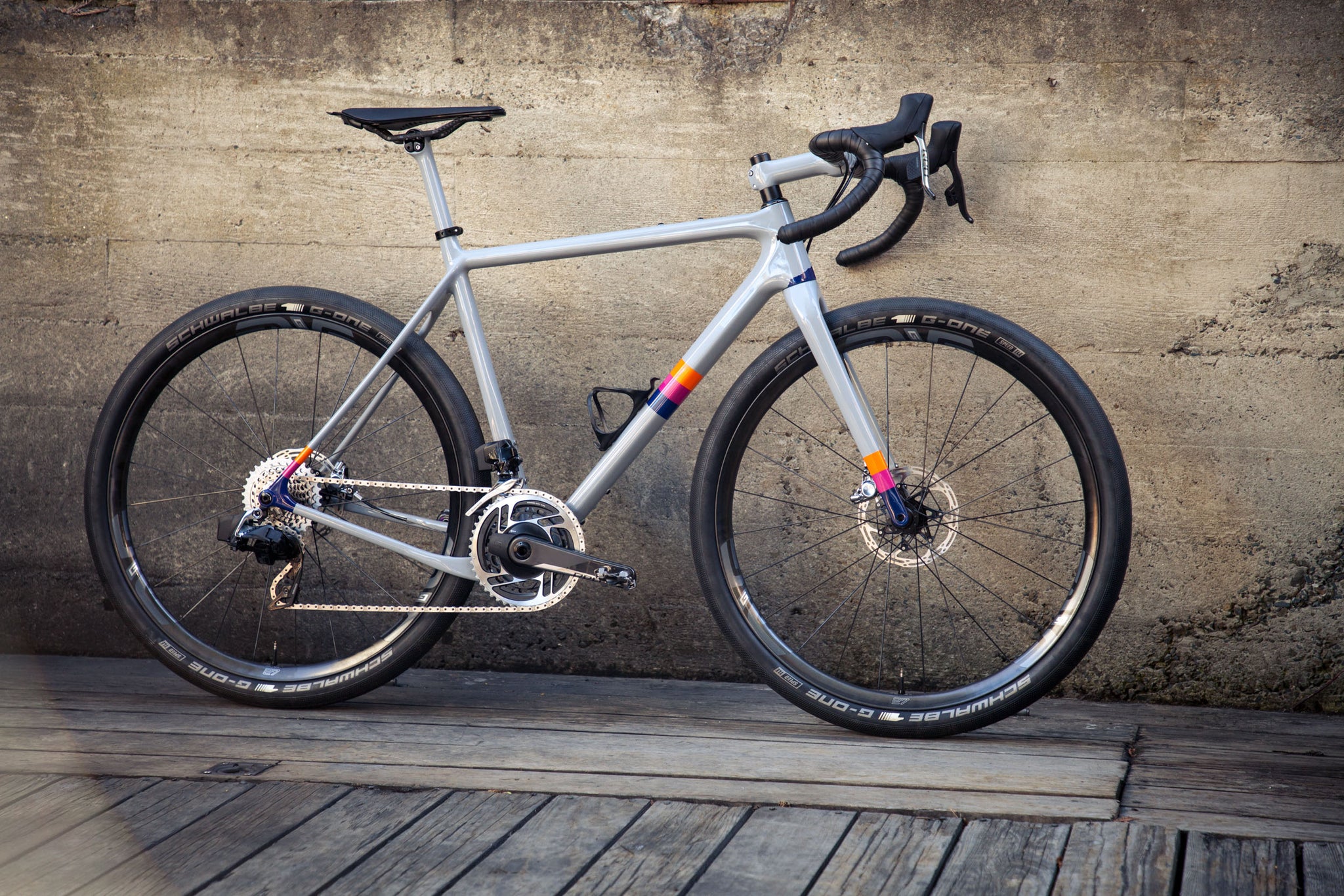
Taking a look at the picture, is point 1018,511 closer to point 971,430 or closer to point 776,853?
point 971,430

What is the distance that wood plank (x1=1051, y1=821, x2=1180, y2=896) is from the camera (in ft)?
4.92

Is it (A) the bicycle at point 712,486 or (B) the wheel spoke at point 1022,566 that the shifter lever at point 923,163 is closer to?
(A) the bicycle at point 712,486

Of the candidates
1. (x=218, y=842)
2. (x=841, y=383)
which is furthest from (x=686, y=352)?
(x=218, y=842)

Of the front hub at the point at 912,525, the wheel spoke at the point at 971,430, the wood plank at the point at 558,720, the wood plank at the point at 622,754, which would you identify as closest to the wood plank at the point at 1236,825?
the wood plank at the point at 622,754

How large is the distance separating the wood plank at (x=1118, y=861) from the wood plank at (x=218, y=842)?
1212mm

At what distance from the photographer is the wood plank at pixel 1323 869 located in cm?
149

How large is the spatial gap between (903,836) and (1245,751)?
94cm

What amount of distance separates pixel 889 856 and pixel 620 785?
1.67 feet

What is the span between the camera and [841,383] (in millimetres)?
2143

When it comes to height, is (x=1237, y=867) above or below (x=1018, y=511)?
below

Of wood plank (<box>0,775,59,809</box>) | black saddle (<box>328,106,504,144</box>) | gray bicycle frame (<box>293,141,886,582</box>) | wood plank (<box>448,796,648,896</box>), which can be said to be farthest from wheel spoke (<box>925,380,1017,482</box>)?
wood plank (<box>0,775,59,809</box>)

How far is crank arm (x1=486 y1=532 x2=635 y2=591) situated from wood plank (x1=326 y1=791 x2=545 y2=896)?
0.52m

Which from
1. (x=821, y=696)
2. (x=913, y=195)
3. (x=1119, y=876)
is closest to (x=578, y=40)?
(x=913, y=195)

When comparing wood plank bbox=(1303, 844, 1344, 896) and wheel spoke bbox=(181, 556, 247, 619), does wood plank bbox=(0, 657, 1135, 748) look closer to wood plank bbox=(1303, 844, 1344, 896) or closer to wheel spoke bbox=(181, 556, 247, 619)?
wheel spoke bbox=(181, 556, 247, 619)
